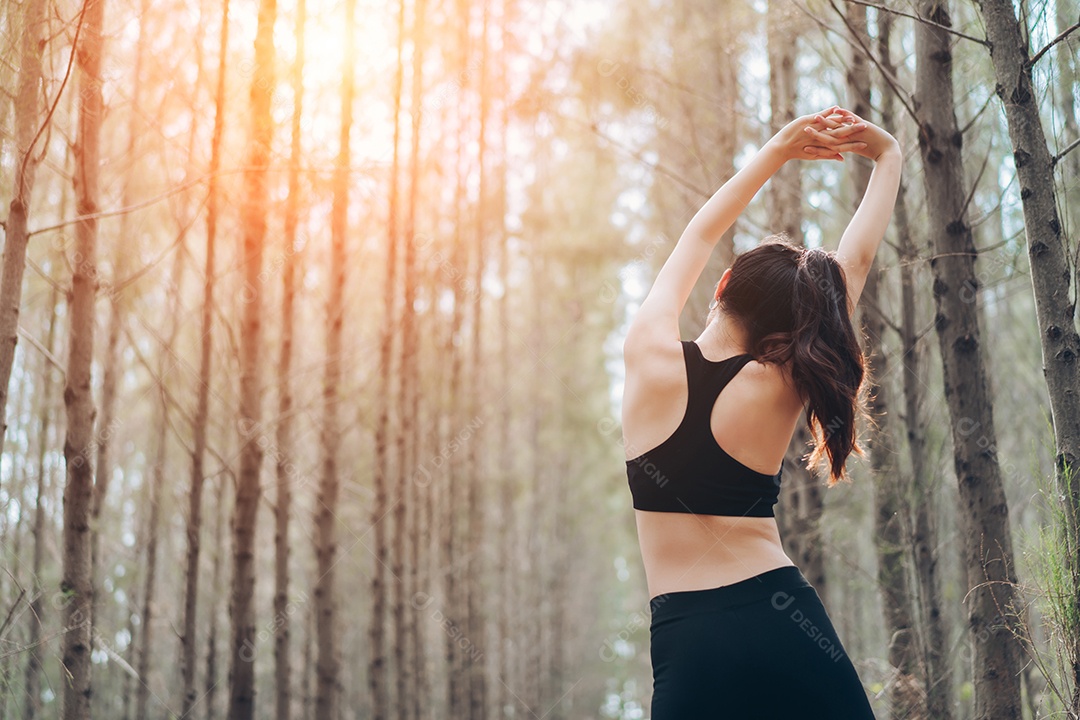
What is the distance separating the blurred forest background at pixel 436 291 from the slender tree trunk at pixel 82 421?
13 millimetres

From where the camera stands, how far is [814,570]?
5516mm

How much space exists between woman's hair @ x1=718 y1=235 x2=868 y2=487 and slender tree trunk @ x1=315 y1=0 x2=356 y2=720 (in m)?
4.62

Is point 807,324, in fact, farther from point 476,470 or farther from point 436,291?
point 476,470

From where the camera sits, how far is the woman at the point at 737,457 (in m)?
1.53

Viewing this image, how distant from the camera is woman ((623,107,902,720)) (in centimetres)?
153

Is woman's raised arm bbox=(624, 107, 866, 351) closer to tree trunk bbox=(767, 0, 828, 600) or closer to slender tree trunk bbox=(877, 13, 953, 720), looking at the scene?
slender tree trunk bbox=(877, 13, 953, 720)

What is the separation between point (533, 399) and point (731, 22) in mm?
9353

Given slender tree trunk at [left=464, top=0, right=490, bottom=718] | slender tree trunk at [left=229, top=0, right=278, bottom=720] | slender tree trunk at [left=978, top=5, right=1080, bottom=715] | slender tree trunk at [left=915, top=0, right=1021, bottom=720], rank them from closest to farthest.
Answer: slender tree trunk at [left=978, top=5, right=1080, bottom=715]
slender tree trunk at [left=915, top=0, right=1021, bottom=720]
slender tree trunk at [left=229, top=0, right=278, bottom=720]
slender tree trunk at [left=464, top=0, right=490, bottom=718]

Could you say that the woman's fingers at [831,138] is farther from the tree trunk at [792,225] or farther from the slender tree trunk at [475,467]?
the slender tree trunk at [475,467]

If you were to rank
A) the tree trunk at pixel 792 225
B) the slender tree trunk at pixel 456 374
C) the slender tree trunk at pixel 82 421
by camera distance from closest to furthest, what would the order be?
the slender tree trunk at pixel 82 421
the tree trunk at pixel 792 225
the slender tree trunk at pixel 456 374

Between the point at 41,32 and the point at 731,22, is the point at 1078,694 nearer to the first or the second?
the point at 41,32

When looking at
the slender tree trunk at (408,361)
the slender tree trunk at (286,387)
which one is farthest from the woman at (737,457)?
the slender tree trunk at (408,361)

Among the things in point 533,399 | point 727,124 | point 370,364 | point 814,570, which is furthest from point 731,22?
point 533,399

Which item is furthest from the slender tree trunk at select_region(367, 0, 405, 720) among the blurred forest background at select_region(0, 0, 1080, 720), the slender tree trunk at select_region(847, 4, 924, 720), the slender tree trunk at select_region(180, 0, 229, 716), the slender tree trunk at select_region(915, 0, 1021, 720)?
the slender tree trunk at select_region(915, 0, 1021, 720)
